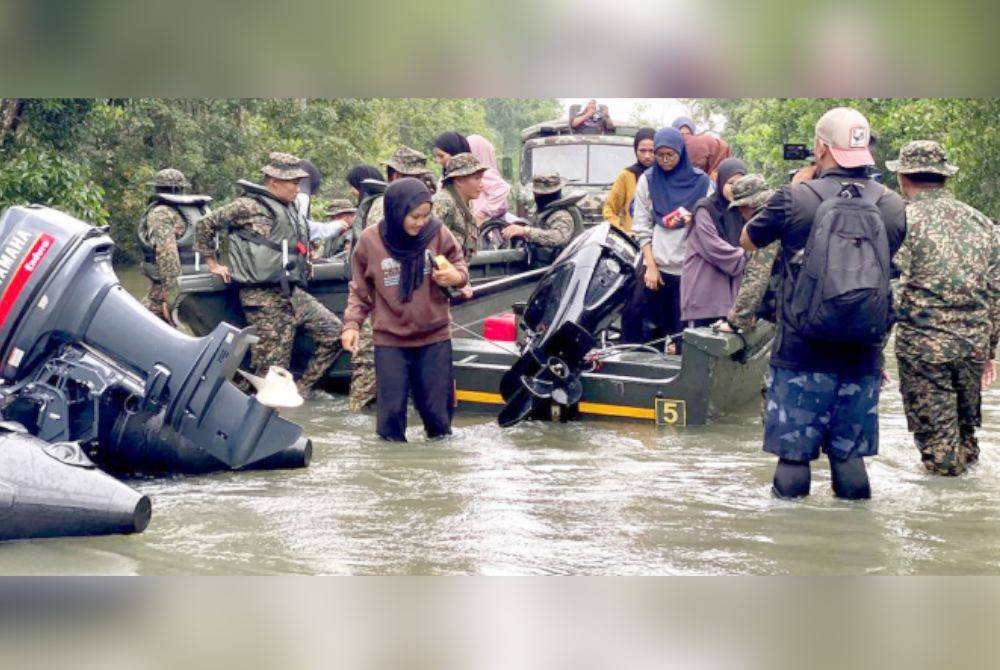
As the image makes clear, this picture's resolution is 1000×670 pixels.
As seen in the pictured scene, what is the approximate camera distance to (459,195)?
932cm

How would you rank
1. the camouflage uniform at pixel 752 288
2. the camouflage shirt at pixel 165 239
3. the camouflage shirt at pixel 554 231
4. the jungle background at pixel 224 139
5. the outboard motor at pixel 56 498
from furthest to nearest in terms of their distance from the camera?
the jungle background at pixel 224 139
the camouflage shirt at pixel 165 239
the camouflage shirt at pixel 554 231
the camouflage uniform at pixel 752 288
the outboard motor at pixel 56 498

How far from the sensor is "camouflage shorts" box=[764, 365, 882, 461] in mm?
6254

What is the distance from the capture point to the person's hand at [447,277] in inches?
313

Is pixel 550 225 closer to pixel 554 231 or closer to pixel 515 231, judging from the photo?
pixel 554 231

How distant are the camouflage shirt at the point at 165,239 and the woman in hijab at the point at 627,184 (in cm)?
341

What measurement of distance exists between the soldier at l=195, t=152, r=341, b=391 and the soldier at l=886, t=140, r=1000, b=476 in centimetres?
424

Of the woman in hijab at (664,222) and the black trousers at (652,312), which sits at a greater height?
the woman in hijab at (664,222)

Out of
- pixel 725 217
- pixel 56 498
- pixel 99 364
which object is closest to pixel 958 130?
pixel 725 217

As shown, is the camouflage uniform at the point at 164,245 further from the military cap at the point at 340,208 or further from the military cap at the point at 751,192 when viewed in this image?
the military cap at the point at 751,192

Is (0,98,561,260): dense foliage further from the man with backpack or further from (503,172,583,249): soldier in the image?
the man with backpack

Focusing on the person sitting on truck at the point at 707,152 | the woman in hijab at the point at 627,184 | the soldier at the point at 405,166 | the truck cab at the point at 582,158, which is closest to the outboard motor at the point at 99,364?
the soldier at the point at 405,166

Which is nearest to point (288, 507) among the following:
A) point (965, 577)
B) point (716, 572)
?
point (716, 572)

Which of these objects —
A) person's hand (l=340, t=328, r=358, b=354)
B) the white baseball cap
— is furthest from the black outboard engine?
the white baseball cap

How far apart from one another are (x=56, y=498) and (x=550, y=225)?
20.5ft
